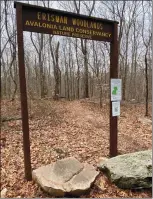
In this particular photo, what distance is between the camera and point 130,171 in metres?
4.04

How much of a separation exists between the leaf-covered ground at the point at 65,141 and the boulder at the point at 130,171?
126mm

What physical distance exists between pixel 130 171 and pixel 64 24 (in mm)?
3183

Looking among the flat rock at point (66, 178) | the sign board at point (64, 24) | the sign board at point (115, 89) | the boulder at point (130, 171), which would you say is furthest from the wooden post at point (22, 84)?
the sign board at point (115, 89)

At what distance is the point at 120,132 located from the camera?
850 centimetres

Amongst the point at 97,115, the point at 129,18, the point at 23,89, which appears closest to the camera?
the point at 23,89

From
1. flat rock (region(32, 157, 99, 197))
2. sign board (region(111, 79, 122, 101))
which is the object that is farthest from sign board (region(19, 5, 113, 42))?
flat rock (region(32, 157, 99, 197))

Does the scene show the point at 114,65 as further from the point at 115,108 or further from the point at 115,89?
the point at 115,108

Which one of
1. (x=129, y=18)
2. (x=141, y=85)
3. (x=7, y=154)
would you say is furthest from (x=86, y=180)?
(x=141, y=85)

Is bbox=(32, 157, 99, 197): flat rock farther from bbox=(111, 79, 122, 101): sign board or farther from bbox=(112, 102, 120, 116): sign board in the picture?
bbox=(111, 79, 122, 101): sign board

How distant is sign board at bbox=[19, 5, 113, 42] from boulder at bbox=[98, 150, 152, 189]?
2731 mm

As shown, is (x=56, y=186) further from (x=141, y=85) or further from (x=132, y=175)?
(x=141, y=85)

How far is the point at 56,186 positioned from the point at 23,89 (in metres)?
1.88

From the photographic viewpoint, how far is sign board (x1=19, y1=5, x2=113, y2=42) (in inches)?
163

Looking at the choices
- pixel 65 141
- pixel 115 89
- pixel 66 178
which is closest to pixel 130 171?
pixel 66 178
